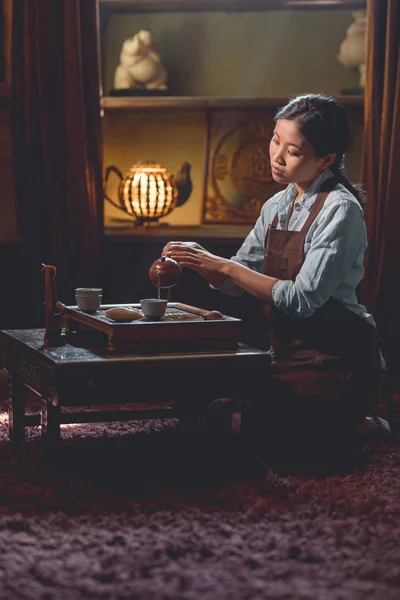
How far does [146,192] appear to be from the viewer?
4137 millimetres

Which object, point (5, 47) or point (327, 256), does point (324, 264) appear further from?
point (5, 47)

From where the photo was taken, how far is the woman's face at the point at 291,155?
2594 mm

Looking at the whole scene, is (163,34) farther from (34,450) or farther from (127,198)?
(34,450)

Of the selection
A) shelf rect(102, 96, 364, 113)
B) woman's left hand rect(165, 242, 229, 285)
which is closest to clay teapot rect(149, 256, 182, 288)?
woman's left hand rect(165, 242, 229, 285)

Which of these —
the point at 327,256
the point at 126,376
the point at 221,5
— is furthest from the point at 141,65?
the point at 126,376

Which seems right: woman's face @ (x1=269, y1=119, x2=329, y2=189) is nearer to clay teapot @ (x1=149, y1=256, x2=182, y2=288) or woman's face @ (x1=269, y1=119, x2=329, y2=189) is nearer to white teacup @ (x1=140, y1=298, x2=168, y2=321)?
clay teapot @ (x1=149, y1=256, x2=182, y2=288)

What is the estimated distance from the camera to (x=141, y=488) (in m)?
2.34

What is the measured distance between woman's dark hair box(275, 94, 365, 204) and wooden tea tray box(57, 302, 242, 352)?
56cm

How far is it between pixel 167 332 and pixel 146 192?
1.84m

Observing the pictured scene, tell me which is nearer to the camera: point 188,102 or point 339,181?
point 339,181

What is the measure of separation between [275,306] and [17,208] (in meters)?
1.60

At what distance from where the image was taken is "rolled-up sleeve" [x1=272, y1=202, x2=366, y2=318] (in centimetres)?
251

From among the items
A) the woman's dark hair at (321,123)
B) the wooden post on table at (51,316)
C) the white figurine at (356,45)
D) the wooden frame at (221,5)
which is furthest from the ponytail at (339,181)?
the wooden frame at (221,5)

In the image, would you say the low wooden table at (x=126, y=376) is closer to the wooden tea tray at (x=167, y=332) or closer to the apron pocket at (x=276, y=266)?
the wooden tea tray at (x=167, y=332)
